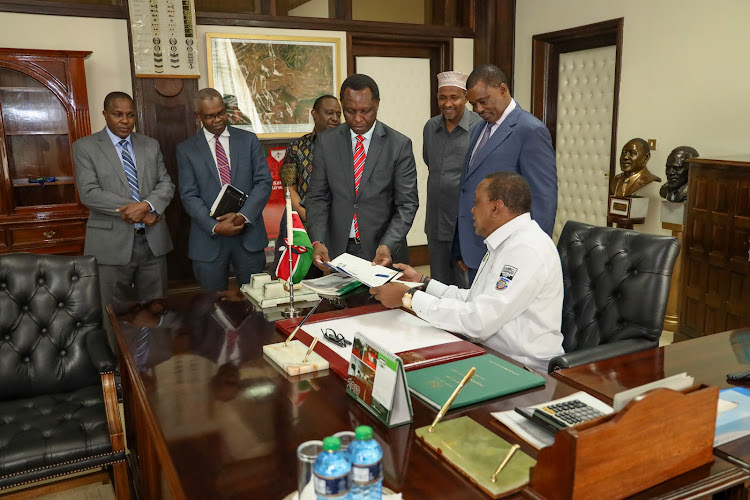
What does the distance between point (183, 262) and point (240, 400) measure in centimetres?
404

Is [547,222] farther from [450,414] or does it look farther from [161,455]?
[161,455]

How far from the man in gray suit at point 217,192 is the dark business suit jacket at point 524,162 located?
1.32 m

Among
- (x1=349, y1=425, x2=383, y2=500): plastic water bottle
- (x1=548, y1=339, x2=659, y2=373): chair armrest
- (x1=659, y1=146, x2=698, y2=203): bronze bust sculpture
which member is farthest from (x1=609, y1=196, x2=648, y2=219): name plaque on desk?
(x1=349, y1=425, x2=383, y2=500): plastic water bottle

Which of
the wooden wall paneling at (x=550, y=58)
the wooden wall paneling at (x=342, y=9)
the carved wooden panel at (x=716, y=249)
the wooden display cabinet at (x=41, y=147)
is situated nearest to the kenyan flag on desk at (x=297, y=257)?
the carved wooden panel at (x=716, y=249)

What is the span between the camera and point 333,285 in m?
2.55

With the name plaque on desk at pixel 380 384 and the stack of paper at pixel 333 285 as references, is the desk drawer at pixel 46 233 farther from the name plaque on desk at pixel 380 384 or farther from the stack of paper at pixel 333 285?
the name plaque on desk at pixel 380 384

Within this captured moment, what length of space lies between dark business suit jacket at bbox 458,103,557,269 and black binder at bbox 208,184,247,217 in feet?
4.17

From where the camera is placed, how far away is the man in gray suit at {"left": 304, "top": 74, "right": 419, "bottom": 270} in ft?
10.6

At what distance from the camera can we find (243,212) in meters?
3.64

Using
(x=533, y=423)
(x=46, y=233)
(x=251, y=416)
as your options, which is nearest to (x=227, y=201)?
(x=46, y=233)

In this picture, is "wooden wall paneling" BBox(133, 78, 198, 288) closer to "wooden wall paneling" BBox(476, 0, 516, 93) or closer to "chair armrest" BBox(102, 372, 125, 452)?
"wooden wall paneling" BBox(476, 0, 516, 93)

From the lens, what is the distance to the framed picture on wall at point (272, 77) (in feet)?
17.4

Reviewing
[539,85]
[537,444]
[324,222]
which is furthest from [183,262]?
[537,444]

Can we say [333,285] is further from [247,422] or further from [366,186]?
[247,422]
